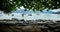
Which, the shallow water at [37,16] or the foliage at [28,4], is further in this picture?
the shallow water at [37,16]

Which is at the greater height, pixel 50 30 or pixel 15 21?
pixel 15 21

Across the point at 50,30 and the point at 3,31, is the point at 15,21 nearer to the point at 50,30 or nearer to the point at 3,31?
Answer: the point at 3,31

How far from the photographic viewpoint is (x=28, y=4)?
6.49ft

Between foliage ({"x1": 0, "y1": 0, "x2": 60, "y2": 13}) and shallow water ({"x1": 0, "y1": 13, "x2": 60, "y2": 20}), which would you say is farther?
shallow water ({"x1": 0, "y1": 13, "x2": 60, "y2": 20})

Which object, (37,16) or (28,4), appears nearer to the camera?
(28,4)

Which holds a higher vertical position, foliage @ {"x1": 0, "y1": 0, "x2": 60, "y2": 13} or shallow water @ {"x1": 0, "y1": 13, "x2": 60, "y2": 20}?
foliage @ {"x1": 0, "y1": 0, "x2": 60, "y2": 13}

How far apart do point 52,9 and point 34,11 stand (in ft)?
1.21

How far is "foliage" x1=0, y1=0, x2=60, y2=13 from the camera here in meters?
Answer: 1.96

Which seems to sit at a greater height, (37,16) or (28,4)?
(28,4)

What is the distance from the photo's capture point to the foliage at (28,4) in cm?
196

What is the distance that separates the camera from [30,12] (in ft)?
6.94

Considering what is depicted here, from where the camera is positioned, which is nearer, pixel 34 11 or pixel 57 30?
pixel 57 30

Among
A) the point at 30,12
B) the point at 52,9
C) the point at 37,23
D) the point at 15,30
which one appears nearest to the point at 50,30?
the point at 37,23

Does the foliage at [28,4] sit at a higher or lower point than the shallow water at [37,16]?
higher
